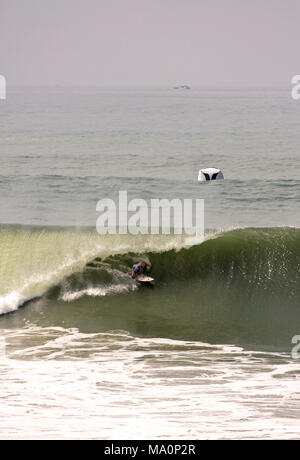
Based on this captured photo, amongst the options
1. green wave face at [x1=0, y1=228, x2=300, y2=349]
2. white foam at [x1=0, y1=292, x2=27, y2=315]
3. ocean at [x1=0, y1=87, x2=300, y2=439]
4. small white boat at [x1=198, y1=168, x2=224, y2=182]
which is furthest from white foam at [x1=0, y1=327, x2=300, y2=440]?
small white boat at [x1=198, y1=168, x2=224, y2=182]

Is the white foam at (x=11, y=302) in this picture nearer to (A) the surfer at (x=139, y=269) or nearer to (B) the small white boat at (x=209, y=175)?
(A) the surfer at (x=139, y=269)

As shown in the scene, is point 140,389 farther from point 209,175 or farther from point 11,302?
point 209,175

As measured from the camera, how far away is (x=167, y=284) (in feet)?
58.1

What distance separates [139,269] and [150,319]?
2.35 m

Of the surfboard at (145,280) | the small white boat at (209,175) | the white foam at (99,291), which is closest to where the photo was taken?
the white foam at (99,291)

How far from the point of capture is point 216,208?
92.6ft

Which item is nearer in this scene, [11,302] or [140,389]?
[140,389]

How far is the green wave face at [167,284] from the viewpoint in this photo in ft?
50.8

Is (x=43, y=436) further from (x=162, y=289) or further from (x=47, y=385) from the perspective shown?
(x=162, y=289)

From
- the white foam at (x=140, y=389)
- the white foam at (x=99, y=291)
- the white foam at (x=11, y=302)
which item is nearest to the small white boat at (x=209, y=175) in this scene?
the white foam at (x=99, y=291)

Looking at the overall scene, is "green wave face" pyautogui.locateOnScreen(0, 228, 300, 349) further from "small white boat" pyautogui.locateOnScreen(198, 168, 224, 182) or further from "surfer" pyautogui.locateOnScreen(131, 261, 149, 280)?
"small white boat" pyautogui.locateOnScreen(198, 168, 224, 182)

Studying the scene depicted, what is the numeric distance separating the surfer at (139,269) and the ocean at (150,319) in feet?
0.53

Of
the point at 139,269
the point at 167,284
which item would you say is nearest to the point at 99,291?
the point at 139,269

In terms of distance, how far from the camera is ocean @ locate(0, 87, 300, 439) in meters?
11.1
